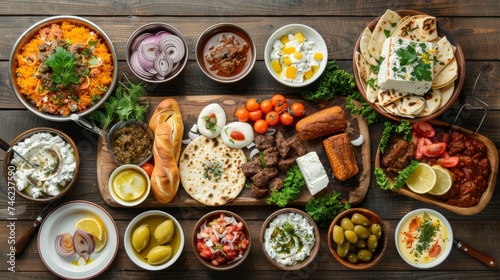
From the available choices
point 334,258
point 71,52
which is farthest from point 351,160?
point 71,52

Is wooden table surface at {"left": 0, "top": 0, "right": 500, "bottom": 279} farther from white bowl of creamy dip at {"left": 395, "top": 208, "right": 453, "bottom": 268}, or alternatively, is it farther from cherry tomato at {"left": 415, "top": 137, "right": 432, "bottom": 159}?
cherry tomato at {"left": 415, "top": 137, "right": 432, "bottom": 159}

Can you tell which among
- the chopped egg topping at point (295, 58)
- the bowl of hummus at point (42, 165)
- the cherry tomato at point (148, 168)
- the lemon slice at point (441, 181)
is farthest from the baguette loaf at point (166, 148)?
the lemon slice at point (441, 181)

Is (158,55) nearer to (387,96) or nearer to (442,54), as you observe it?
(387,96)

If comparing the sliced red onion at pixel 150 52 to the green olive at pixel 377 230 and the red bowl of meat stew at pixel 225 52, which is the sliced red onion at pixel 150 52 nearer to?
the red bowl of meat stew at pixel 225 52

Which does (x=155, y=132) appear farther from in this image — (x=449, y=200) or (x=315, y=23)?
(x=449, y=200)

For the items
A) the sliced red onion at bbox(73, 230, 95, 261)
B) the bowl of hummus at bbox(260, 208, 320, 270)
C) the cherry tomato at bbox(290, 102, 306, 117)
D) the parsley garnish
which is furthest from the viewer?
the cherry tomato at bbox(290, 102, 306, 117)

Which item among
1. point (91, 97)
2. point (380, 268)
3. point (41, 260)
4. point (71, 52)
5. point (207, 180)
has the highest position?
point (71, 52)

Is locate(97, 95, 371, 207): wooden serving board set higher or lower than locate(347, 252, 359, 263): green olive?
higher

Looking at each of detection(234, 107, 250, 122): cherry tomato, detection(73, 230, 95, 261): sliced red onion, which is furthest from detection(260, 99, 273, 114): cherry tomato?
detection(73, 230, 95, 261): sliced red onion
